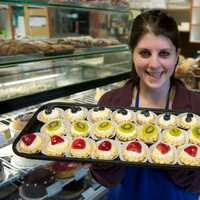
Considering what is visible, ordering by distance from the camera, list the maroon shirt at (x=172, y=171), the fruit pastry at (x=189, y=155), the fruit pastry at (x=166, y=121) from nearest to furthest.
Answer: the fruit pastry at (x=189, y=155) → the maroon shirt at (x=172, y=171) → the fruit pastry at (x=166, y=121)

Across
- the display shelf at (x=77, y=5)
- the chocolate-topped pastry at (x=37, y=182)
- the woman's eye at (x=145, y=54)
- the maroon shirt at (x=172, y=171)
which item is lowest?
the chocolate-topped pastry at (x=37, y=182)

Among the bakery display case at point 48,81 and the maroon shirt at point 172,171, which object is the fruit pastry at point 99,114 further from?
the bakery display case at point 48,81

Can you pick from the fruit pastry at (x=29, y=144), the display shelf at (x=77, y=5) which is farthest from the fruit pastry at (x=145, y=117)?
the display shelf at (x=77, y=5)

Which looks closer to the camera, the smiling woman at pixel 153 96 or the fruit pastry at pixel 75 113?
the smiling woman at pixel 153 96

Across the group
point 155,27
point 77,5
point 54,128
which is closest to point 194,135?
point 155,27

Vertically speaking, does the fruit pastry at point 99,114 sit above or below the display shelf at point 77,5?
below

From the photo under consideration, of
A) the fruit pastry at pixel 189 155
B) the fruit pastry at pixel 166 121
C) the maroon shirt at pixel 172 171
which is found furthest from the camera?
the fruit pastry at pixel 166 121

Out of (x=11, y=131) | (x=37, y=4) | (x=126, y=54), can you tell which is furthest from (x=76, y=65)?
(x=11, y=131)

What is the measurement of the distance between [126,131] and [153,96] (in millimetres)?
240

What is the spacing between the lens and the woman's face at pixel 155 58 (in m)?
1.13

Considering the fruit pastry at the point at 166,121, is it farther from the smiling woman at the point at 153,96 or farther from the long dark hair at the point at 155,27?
the long dark hair at the point at 155,27

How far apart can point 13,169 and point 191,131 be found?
798 millimetres

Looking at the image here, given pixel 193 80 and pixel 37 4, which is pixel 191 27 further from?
pixel 37 4

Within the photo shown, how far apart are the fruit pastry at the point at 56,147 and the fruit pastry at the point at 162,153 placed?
354 millimetres
